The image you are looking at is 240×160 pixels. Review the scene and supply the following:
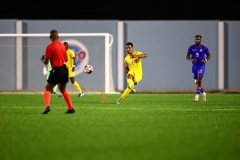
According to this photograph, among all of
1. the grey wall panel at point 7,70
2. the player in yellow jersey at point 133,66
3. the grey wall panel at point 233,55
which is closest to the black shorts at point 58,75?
the player in yellow jersey at point 133,66

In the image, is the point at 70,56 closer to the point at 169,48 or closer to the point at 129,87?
the point at 129,87

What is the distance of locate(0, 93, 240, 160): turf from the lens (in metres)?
7.25

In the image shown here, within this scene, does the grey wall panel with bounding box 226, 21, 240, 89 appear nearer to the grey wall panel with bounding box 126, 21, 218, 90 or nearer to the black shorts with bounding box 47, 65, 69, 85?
the grey wall panel with bounding box 126, 21, 218, 90

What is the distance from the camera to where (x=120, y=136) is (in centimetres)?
898

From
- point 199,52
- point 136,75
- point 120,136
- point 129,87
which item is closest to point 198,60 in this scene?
point 199,52

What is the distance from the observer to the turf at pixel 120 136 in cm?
725

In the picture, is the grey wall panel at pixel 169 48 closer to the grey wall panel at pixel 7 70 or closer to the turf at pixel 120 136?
the grey wall panel at pixel 7 70

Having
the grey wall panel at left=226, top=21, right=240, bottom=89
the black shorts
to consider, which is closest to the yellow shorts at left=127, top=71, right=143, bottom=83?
the black shorts

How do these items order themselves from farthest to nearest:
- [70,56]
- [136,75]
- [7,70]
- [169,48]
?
[169,48], [7,70], [70,56], [136,75]

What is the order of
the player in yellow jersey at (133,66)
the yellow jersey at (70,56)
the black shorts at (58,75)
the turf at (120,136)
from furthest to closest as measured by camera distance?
the yellow jersey at (70,56)
the player in yellow jersey at (133,66)
the black shorts at (58,75)
the turf at (120,136)

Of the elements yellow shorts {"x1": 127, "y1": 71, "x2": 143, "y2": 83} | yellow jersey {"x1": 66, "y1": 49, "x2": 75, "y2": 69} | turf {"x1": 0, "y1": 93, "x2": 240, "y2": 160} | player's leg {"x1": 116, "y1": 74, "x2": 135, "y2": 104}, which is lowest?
turf {"x1": 0, "y1": 93, "x2": 240, "y2": 160}

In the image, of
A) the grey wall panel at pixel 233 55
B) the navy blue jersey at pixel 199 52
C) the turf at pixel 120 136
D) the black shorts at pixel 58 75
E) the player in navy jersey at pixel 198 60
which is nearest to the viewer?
the turf at pixel 120 136
